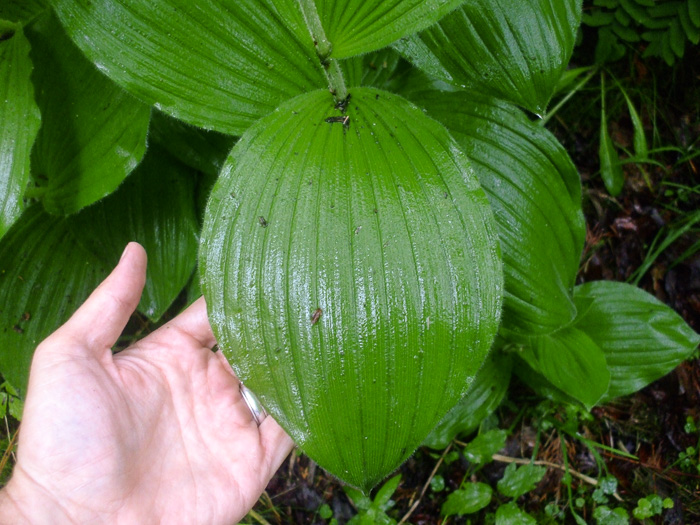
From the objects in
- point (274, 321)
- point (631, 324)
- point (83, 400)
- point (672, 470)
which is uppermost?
point (274, 321)

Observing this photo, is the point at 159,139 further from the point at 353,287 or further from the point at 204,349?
the point at 353,287

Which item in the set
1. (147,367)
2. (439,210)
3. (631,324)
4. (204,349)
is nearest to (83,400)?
(147,367)

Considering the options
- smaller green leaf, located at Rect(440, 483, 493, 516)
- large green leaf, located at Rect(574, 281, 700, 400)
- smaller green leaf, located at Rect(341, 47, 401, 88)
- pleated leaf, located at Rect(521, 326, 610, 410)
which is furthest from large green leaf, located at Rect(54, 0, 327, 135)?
smaller green leaf, located at Rect(440, 483, 493, 516)

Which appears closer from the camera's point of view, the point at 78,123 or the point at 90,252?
the point at 78,123

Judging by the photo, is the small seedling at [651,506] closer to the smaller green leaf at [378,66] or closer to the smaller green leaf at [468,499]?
the smaller green leaf at [468,499]

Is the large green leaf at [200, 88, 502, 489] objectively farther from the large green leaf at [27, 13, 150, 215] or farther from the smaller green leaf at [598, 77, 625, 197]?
the smaller green leaf at [598, 77, 625, 197]

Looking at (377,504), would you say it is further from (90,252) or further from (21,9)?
(21,9)

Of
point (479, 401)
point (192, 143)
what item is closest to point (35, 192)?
point (192, 143)
